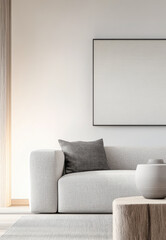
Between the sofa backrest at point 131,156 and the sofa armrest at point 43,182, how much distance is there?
0.91m

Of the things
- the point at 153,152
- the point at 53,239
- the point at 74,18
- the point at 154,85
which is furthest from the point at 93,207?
the point at 74,18

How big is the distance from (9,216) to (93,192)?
0.73 m

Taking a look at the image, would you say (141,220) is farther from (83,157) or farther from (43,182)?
(83,157)

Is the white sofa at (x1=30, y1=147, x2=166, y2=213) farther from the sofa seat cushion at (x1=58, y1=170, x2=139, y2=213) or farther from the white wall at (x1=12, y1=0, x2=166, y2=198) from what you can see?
the white wall at (x1=12, y1=0, x2=166, y2=198)

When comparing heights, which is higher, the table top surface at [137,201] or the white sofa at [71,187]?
the table top surface at [137,201]

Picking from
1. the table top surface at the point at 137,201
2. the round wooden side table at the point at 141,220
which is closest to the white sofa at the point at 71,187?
the table top surface at the point at 137,201

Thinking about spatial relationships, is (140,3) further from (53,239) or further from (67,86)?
(53,239)

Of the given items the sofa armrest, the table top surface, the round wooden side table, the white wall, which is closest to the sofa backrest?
the white wall

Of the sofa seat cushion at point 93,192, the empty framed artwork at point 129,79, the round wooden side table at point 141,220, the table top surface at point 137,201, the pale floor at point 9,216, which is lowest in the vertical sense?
the pale floor at point 9,216

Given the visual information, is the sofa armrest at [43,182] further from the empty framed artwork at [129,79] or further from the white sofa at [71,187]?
the empty framed artwork at [129,79]

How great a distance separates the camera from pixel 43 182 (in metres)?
4.54

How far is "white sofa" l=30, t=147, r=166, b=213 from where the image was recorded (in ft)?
14.7

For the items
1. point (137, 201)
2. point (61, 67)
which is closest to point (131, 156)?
point (61, 67)

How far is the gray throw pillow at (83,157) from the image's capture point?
16.3ft
